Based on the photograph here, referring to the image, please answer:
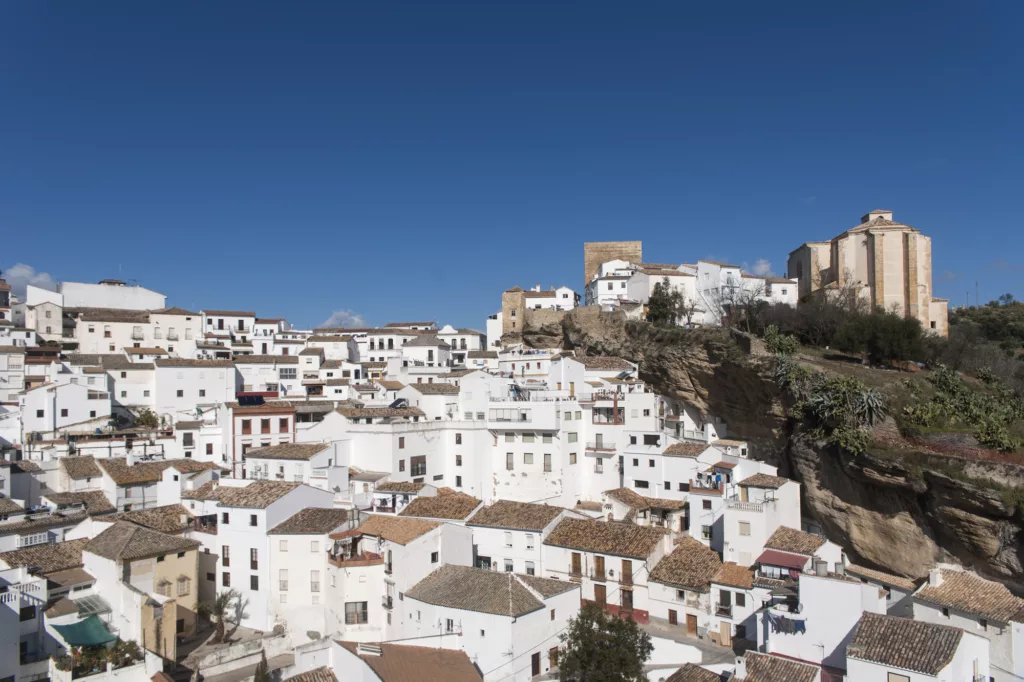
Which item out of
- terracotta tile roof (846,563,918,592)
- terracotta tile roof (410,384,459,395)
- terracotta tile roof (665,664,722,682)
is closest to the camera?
terracotta tile roof (665,664,722,682)

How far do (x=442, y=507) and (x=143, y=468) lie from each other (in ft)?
54.0

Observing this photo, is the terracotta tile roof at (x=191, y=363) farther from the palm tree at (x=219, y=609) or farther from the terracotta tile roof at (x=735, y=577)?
the terracotta tile roof at (x=735, y=577)

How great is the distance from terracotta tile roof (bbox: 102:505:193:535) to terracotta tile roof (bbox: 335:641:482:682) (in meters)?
13.3

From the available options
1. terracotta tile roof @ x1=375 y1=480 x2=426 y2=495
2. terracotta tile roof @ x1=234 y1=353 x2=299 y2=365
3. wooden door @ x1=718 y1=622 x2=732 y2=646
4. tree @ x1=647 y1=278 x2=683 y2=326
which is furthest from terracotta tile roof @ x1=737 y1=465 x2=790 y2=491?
terracotta tile roof @ x1=234 y1=353 x2=299 y2=365

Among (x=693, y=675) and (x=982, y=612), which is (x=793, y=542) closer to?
(x=982, y=612)

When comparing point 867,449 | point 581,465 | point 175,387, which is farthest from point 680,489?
point 175,387

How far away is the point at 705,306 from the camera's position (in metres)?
59.6

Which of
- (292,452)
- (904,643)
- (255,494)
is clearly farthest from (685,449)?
(255,494)

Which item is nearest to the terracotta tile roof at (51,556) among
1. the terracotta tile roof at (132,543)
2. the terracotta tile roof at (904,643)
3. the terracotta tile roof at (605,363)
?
the terracotta tile roof at (132,543)

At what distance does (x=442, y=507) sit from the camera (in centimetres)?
3125

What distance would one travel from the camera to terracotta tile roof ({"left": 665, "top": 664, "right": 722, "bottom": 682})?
21.2 meters

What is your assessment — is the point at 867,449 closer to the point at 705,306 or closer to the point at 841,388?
the point at 841,388

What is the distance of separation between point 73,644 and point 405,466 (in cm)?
1654

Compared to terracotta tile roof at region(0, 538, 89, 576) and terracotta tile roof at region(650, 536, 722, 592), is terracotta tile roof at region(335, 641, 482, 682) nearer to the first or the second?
terracotta tile roof at region(650, 536, 722, 592)
